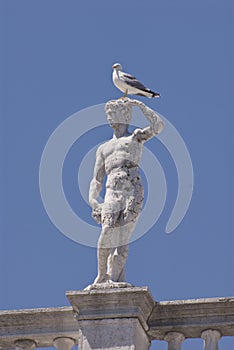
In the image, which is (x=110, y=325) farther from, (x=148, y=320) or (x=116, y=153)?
(x=116, y=153)

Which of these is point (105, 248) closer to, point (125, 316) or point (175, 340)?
point (125, 316)

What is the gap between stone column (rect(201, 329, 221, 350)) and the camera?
94.2ft

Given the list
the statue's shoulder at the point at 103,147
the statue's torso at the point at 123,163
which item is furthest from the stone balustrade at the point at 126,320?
the statue's shoulder at the point at 103,147

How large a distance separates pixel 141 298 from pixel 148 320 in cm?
69

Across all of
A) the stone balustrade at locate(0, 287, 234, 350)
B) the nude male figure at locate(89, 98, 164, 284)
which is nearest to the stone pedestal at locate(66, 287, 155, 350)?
the stone balustrade at locate(0, 287, 234, 350)

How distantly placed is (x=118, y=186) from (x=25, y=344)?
9.14ft

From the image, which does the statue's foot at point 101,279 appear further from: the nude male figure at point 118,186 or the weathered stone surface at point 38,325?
the weathered stone surface at point 38,325

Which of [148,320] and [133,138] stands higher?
[133,138]

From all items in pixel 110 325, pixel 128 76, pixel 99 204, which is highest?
pixel 128 76

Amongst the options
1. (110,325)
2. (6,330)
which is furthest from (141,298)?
(6,330)

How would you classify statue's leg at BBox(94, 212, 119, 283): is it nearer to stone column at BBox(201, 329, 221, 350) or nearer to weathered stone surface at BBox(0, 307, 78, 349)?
weathered stone surface at BBox(0, 307, 78, 349)

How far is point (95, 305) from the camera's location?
2859 centimetres

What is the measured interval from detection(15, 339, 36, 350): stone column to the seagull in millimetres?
4117

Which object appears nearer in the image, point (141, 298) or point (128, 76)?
point (141, 298)
